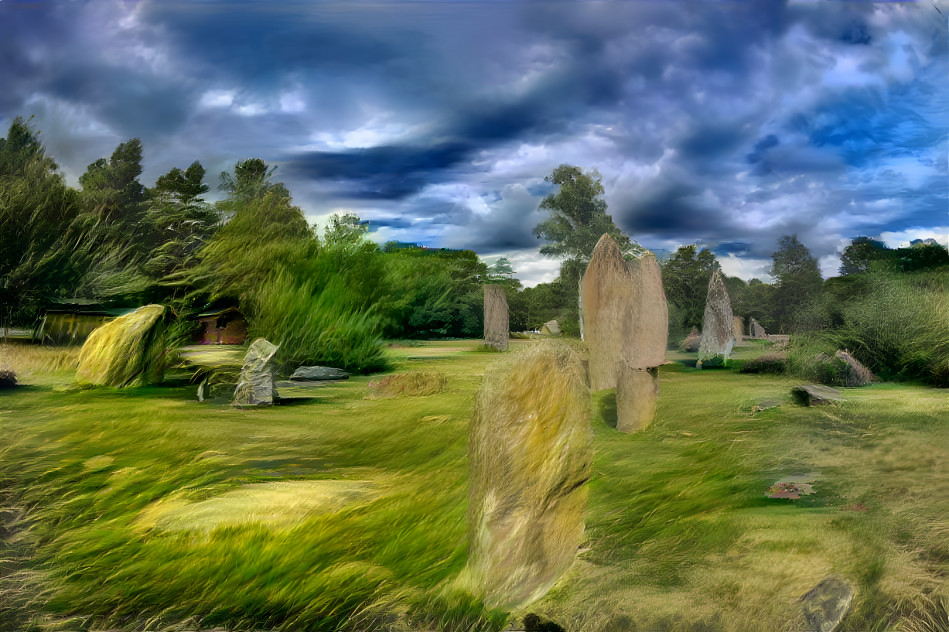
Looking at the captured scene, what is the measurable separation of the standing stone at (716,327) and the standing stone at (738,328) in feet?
0.15

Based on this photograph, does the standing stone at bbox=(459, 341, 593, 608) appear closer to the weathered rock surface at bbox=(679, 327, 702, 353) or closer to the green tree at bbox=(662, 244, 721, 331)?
the green tree at bbox=(662, 244, 721, 331)

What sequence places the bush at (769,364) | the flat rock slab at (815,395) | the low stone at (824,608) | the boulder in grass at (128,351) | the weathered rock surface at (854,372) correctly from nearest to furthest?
the low stone at (824,608) → the boulder in grass at (128,351) → the flat rock slab at (815,395) → the weathered rock surface at (854,372) → the bush at (769,364)

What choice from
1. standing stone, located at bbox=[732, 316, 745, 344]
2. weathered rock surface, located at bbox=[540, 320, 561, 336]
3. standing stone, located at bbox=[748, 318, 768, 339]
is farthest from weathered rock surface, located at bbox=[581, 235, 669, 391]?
standing stone, located at bbox=[732, 316, 745, 344]

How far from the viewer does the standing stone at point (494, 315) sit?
575 cm

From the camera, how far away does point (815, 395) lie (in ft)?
18.3

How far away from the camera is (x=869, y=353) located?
709cm

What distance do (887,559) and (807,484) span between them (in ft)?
2.55

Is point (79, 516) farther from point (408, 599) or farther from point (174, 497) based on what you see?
point (408, 599)

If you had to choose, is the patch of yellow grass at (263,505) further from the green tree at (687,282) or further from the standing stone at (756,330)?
the standing stone at (756,330)

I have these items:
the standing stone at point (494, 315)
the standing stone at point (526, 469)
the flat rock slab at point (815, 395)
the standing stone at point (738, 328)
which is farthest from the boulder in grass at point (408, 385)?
the standing stone at point (738, 328)

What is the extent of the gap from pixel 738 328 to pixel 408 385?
248 inches


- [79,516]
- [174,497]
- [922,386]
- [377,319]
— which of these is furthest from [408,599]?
[922,386]

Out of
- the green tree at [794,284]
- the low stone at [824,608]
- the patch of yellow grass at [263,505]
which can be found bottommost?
the low stone at [824,608]

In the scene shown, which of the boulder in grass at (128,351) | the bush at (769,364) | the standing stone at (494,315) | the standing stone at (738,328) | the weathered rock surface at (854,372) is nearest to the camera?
the boulder in grass at (128,351)
